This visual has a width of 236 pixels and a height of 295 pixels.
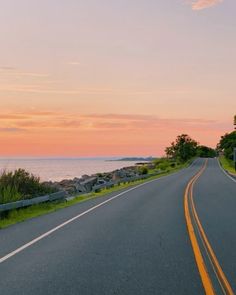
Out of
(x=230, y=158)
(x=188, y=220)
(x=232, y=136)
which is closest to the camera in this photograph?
(x=188, y=220)

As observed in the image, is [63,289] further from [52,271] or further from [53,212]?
[53,212]

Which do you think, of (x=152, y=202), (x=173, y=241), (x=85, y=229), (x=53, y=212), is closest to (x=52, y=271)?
(x=173, y=241)

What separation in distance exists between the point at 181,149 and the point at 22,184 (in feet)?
348

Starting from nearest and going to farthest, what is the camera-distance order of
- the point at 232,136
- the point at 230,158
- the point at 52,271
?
the point at 52,271
the point at 230,158
the point at 232,136

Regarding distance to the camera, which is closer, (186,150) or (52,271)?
(52,271)

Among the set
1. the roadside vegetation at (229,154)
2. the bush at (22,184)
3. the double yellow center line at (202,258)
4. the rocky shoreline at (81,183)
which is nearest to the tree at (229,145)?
the roadside vegetation at (229,154)

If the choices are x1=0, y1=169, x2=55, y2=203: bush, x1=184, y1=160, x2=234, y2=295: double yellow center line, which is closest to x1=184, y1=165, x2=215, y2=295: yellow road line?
x1=184, y1=160, x2=234, y2=295: double yellow center line

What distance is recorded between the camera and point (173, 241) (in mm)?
11211

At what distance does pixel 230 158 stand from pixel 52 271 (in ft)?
347

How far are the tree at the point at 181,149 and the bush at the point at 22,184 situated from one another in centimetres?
10113

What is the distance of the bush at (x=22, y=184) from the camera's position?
66.6ft

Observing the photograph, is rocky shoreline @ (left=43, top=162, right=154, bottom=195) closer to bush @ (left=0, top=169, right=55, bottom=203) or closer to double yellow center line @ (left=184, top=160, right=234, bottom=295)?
bush @ (left=0, top=169, right=55, bottom=203)

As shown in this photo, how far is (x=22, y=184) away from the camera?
71.4 ft

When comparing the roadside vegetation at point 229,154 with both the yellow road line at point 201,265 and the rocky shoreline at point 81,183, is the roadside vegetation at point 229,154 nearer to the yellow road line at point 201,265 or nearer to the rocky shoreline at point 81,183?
the rocky shoreline at point 81,183
